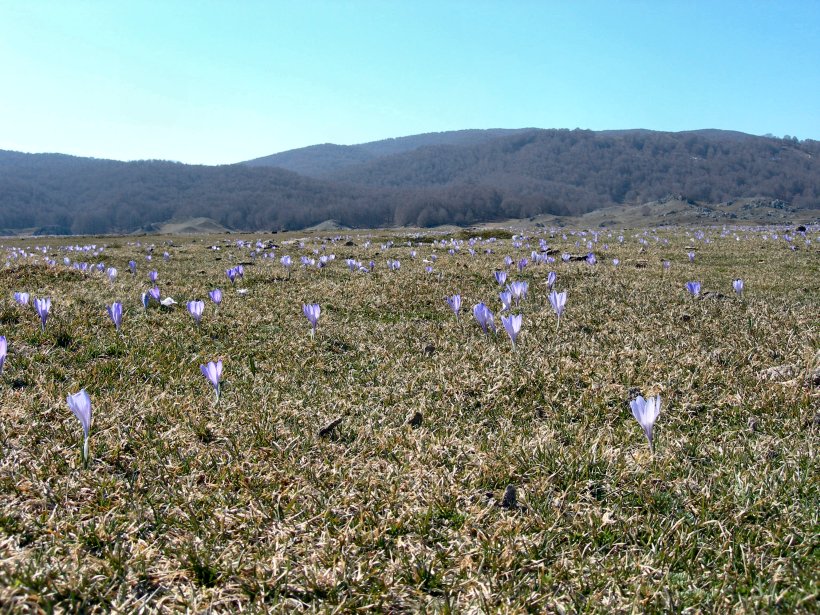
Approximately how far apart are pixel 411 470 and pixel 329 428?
693 millimetres

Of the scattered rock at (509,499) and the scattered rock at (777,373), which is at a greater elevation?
the scattered rock at (777,373)

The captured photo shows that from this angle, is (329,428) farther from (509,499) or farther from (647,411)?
(647,411)

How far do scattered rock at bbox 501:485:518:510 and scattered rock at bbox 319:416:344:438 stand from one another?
117 centimetres

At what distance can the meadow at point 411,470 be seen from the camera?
199cm

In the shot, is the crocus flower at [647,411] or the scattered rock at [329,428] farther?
the scattered rock at [329,428]

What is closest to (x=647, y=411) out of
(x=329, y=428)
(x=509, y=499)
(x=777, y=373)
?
(x=509, y=499)

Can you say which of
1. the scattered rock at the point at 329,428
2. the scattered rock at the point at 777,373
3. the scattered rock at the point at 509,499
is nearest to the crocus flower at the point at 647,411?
the scattered rock at the point at 509,499

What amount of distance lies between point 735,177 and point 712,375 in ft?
749

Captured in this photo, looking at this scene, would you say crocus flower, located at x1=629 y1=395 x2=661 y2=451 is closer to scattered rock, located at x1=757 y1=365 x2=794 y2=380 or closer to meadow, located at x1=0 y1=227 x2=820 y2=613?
meadow, located at x1=0 y1=227 x2=820 y2=613

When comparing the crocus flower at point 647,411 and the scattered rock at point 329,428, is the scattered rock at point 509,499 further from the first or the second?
the scattered rock at point 329,428

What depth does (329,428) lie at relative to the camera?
3.30m

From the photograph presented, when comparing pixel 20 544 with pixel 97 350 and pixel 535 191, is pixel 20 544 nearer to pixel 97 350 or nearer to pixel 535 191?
pixel 97 350

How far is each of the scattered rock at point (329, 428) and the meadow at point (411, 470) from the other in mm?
37

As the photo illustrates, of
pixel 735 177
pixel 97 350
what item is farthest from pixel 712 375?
pixel 735 177
